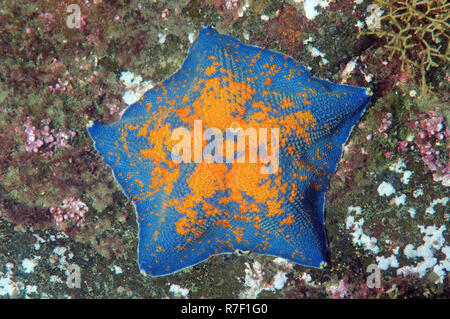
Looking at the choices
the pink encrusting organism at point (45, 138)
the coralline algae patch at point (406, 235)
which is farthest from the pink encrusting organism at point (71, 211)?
the coralline algae patch at point (406, 235)

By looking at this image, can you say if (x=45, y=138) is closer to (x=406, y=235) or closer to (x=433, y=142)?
(x=406, y=235)

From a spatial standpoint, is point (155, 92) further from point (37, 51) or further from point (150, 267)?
point (150, 267)

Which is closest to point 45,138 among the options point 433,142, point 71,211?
point 71,211

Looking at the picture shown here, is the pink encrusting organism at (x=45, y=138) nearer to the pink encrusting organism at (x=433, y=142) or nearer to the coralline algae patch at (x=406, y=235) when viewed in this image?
the coralline algae patch at (x=406, y=235)

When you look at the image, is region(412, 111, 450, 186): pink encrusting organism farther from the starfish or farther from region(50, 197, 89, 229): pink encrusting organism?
region(50, 197, 89, 229): pink encrusting organism

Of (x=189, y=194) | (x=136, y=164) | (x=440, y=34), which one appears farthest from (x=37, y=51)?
(x=440, y=34)
